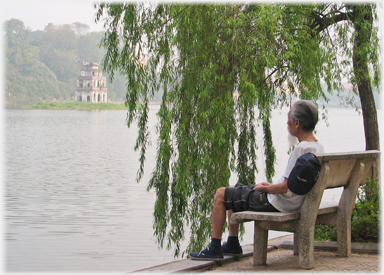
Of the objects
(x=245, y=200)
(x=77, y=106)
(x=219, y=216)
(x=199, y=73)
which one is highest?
(x=199, y=73)

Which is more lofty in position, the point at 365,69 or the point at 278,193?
the point at 365,69

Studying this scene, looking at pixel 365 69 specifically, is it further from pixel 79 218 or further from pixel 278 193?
pixel 79 218

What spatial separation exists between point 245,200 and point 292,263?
72cm

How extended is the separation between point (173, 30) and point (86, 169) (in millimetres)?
19380

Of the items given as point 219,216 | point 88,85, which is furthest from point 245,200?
point 88,85

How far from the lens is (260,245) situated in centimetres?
458

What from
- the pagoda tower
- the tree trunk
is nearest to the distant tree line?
the pagoda tower

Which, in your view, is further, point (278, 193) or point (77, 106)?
point (77, 106)

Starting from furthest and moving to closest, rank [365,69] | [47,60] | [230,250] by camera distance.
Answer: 1. [47,60]
2. [365,69]
3. [230,250]

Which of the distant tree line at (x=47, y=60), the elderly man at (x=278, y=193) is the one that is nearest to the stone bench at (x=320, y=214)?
the elderly man at (x=278, y=193)

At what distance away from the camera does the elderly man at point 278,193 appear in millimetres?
4426

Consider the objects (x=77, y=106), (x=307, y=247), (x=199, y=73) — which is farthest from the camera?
(x=77, y=106)

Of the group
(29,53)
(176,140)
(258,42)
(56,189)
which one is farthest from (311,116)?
(29,53)

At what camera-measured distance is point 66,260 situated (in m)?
9.45
